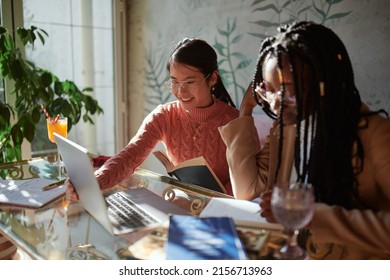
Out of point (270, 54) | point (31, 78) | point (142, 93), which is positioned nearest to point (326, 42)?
point (270, 54)

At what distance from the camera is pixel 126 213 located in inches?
42.4

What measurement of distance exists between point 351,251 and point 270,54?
53cm

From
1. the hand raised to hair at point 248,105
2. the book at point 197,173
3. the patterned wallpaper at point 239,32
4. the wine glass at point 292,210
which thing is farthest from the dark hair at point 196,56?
the wine glass at point 292,210

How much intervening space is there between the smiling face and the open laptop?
568 millimetres

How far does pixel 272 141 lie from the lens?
1261 mm

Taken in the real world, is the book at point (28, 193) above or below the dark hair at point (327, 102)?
below

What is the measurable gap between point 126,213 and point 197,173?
1.31 ft

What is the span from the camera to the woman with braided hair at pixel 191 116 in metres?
1.62

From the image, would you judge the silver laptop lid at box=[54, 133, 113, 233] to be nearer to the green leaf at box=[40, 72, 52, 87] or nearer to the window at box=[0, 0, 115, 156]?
the green leaf at box=[40, 72, 52, 87]

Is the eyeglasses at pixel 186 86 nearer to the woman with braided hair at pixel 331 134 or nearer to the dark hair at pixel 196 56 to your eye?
the dark hair at pixel 196 56

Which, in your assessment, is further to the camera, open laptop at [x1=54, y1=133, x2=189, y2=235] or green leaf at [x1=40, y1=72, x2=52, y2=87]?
green leaf at [x1=40, y1=72, x2=52, y2=87]

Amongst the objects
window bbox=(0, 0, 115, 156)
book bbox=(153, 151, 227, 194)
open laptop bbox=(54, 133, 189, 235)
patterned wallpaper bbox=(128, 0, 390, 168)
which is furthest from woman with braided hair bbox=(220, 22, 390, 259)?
window bbox=(0, 0, 115, 156)

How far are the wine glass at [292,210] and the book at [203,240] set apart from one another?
0.10m

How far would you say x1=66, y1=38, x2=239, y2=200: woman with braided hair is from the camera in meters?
1.62
